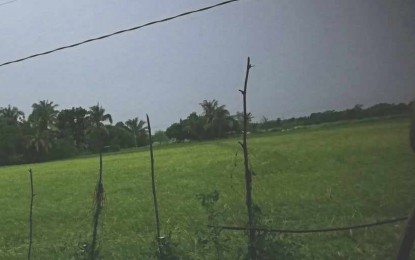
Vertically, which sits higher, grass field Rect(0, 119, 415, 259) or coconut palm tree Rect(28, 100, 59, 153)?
coconut palm tree Rect(28, 100, 59, 153)

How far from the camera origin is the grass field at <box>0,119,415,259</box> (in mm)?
4441

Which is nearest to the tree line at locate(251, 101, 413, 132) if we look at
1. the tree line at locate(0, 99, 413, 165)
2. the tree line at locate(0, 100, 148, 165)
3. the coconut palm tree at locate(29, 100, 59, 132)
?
the tree line at locate(0, 99, 413, 165)

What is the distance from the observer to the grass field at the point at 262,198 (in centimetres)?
444

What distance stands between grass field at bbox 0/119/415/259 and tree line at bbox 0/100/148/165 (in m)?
0.80

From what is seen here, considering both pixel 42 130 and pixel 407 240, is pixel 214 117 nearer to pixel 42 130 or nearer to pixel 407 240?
pixel 407 240

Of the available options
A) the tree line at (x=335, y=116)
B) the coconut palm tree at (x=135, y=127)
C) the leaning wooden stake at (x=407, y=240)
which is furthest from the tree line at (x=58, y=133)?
the leaning wooden stake at (x=407, y=240)

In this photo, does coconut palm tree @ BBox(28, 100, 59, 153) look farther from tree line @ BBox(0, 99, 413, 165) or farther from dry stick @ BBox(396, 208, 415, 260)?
dry stick @ BBox(396, 208, 415, 260)

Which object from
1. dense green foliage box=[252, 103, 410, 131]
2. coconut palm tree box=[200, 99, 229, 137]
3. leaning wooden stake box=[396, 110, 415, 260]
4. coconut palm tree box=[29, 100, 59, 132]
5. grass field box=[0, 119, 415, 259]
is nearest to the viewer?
leaning wooden stake box=[396, 110, 415, 260]

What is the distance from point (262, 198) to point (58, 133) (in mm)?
6704

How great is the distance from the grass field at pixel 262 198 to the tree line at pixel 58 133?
0.80 meters

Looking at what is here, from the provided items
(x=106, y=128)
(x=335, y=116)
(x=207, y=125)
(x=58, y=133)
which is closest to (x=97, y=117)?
(x=106, y=128)

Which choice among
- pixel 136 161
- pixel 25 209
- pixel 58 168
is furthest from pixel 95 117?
pixel 58 168

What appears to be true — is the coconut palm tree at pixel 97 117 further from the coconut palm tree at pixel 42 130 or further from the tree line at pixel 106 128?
the coconut palm tree at pixel 42 130

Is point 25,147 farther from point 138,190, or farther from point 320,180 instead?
point 320,180
